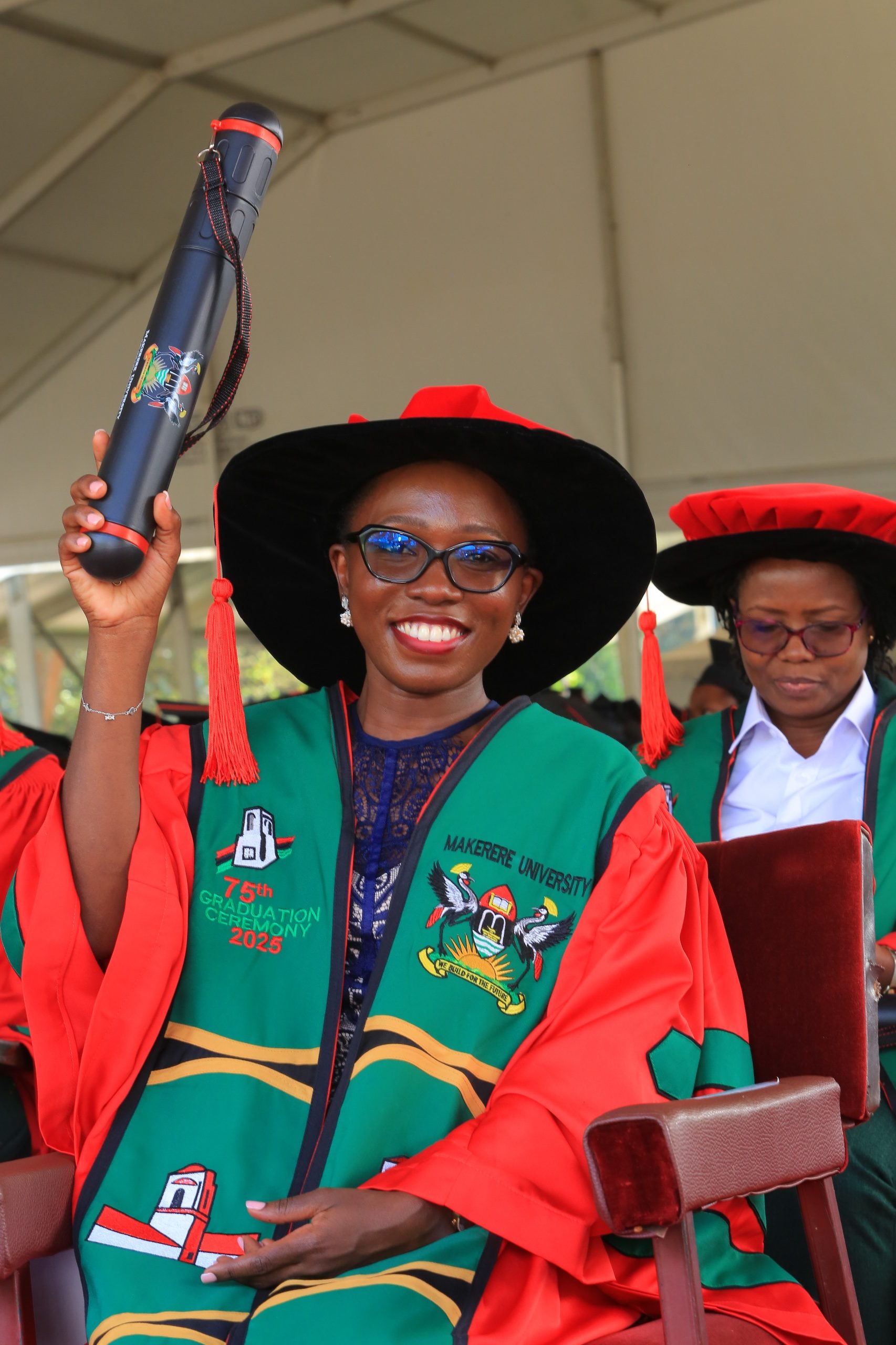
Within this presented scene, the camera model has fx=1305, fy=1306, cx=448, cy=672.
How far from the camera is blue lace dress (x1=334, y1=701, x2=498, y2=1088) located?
6.61ft

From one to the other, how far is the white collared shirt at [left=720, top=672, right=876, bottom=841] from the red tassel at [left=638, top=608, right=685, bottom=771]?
16 centimetres

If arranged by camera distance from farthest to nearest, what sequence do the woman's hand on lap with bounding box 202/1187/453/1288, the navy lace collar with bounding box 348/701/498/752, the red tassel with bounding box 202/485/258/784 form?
the navy lace collar with bounding box 348/701/498/752 → the red tassel with bounding box 202/485/258/784 → the woman's hand on lap with bounding box 202/1187/453/1288

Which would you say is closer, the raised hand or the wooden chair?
the wooden chair

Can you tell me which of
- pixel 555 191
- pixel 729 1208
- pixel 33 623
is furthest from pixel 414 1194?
pixel 33 623

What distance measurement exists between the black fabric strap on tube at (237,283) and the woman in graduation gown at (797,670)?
1.39 meters

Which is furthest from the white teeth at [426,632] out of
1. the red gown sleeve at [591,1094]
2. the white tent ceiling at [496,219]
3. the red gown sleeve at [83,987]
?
the white tent ceiling at [496,219]

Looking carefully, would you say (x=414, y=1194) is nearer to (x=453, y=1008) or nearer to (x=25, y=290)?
(x=453, y=1008)

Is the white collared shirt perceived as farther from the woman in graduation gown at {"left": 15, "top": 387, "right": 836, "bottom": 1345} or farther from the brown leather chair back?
the woman in graduation gown at {"left": 15, "top": 387, "right": 836, "bottom": 1345}

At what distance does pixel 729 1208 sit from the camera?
1891 millimetres

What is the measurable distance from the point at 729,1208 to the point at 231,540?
141 centimetres

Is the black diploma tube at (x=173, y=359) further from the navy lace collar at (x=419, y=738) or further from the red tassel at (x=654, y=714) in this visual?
the red tassel at (x=654, y=714)

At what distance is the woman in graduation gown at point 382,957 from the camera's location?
5.66ft

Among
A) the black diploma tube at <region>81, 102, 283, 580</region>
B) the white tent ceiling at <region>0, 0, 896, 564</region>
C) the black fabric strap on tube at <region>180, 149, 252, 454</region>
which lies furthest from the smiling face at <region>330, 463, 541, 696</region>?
the white tent ceiling at <region>0, 0, 896, 564</region>

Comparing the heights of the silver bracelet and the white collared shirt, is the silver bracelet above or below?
above
